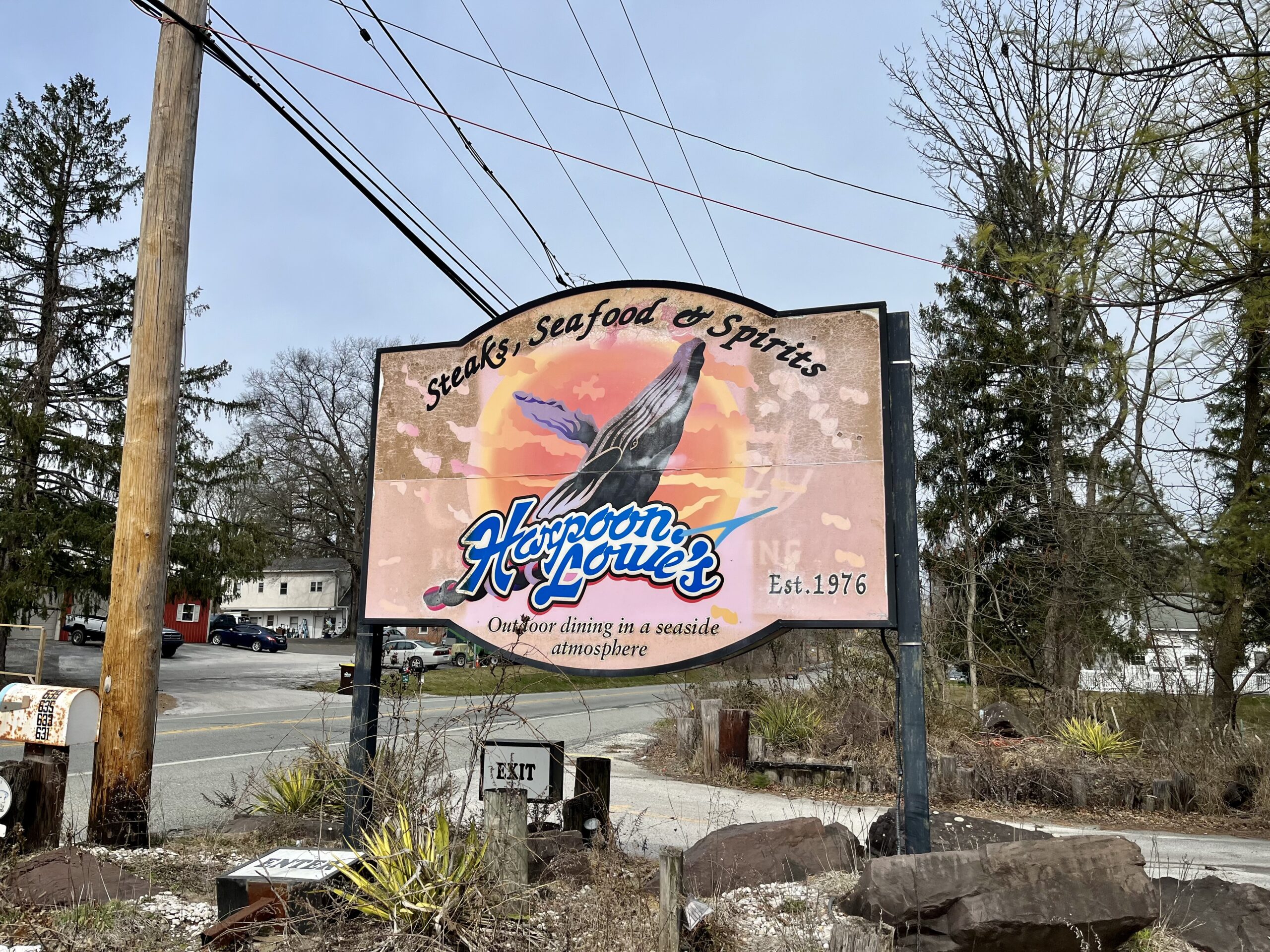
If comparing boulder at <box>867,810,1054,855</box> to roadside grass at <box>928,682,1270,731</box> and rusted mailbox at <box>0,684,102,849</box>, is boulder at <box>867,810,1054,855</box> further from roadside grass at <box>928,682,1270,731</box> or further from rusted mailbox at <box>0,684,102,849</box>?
roadside grass at <box>928,682,1270,731</box>

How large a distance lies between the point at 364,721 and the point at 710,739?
253 inches

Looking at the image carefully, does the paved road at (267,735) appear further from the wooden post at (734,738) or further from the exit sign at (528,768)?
the wooden post at (734,738)

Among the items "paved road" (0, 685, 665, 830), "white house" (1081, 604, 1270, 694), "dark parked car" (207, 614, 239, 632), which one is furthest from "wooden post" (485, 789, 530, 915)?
"dark parked car" (207, 614, 239, 632)

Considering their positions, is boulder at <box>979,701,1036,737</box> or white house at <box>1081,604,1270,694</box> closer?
white house at <box>1081,604,1270,694</box>

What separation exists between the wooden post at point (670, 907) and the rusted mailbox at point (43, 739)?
4235mm

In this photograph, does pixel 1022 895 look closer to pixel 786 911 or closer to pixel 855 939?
pixel 855 939

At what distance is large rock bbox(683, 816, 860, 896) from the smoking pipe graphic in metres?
2.13

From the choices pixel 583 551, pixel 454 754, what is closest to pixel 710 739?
pixel 454 754

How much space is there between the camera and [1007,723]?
14039mm

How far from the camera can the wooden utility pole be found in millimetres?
6727

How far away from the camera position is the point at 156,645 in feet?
23.2

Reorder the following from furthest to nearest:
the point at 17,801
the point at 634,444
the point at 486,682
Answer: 1. the point at 486,682
2. the point at 634,444
3. the point at 17,801

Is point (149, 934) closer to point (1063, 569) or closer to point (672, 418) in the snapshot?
point (672, 418)

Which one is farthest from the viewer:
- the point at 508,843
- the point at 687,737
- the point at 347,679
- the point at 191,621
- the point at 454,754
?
the point at 191,621
